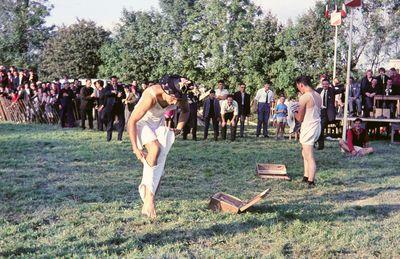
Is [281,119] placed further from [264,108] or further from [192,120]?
[192,120]

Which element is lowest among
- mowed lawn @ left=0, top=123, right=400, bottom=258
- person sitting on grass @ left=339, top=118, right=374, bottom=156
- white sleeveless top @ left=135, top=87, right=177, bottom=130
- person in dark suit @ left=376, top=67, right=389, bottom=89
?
mowed lawn @ left=0, top=123, right=400, bottom=258

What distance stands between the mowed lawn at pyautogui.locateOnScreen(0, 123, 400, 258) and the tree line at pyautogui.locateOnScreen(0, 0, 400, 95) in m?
20.0

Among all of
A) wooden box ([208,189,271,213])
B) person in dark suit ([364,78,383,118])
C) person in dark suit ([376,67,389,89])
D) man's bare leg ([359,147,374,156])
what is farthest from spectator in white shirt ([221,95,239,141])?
wooden box ([208,189,271,213])

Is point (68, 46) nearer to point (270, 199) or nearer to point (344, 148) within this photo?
point (344, 148)

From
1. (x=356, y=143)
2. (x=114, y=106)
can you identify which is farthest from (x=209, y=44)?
(x=356, y=143)

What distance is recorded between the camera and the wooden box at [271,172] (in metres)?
9.09

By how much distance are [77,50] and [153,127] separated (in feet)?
115

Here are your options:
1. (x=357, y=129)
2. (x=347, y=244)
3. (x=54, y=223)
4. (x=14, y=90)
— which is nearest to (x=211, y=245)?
(x=347, y=244)

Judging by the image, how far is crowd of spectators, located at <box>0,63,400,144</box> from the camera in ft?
49.0

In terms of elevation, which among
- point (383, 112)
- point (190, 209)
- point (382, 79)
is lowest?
point (190, 209)

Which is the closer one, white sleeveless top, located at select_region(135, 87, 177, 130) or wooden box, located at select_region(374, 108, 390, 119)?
white sleeveless top, located at select_region(135, 87, 177, 130)

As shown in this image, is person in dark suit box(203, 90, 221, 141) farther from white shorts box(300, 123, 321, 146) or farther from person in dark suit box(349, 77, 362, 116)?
white shorts box(300, 123, 321, 146)

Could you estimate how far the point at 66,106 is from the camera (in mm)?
18984

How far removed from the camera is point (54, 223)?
5738mm
